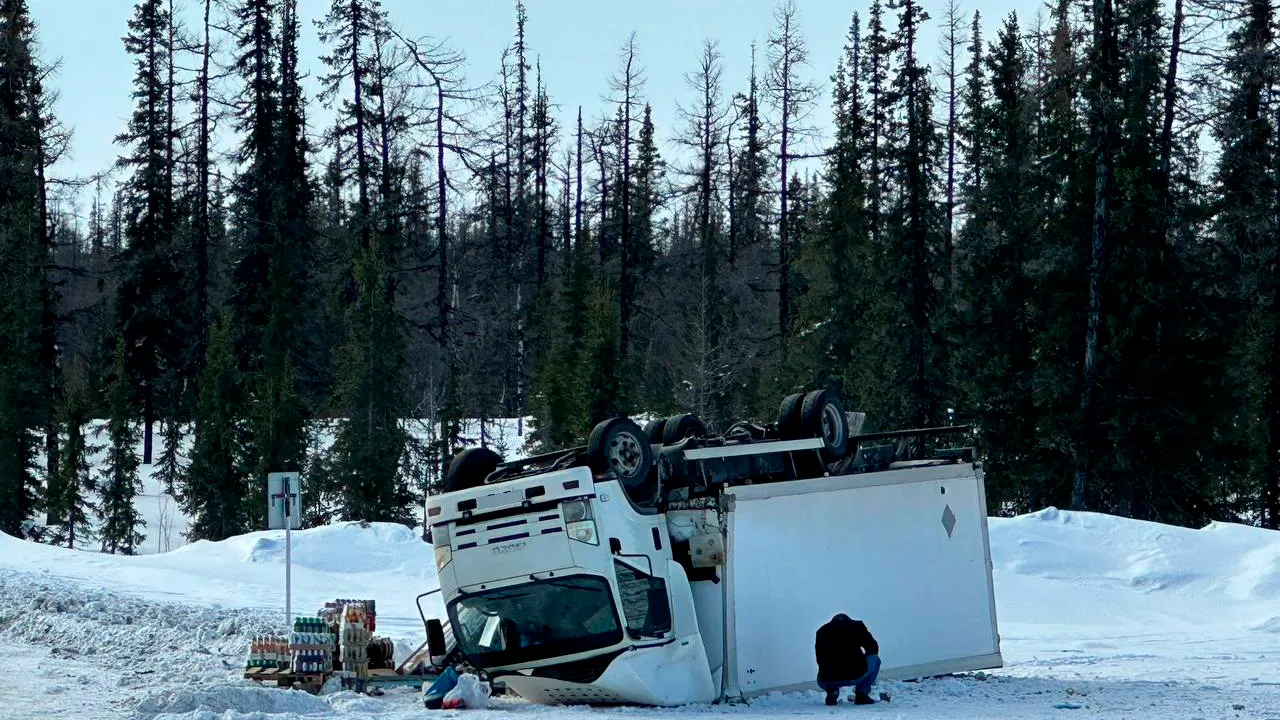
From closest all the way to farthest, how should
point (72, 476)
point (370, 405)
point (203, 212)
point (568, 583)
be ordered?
point (568, 583)
point (370, 405)
point (72, 476)
point (203, 212)

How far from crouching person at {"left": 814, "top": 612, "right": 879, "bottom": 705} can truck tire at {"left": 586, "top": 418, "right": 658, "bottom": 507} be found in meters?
2.20

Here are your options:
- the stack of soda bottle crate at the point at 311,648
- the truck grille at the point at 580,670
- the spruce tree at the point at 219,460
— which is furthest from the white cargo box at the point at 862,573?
the spruce tree at the point at 219,460

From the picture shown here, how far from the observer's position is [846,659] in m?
14.1

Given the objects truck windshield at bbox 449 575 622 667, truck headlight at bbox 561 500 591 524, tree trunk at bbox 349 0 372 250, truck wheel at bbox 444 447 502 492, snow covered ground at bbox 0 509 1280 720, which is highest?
tree trunk at bbox 349 0 372 250

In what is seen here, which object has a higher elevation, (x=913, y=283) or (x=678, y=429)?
(x=913, y=283)

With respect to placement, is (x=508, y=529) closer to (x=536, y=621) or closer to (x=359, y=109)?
(x=536, y=621)

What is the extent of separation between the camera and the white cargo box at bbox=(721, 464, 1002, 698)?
14086 millimetres

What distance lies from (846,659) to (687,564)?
1.78 metres

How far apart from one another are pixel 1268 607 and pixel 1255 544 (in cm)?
301

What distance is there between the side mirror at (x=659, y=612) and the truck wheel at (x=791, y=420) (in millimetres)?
2712

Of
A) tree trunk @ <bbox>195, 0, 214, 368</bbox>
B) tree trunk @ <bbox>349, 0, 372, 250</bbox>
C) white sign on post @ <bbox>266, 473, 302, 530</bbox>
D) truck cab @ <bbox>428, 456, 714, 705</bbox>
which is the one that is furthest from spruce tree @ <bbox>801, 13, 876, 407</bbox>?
truck cab @ <bbox>428, 456, 714, 705</bbox>

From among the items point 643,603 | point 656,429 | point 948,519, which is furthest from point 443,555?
point 948,519

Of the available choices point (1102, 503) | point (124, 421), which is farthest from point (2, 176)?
point (1102, 503)

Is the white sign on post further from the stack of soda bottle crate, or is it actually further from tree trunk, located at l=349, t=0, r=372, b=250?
tree trunk, located at l=349, t=0, r=372, b=250
